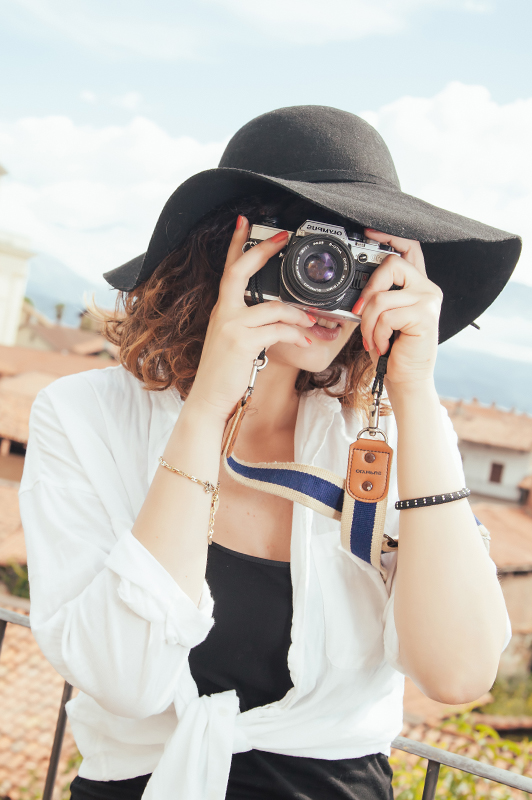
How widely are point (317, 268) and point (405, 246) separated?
5.9 inches

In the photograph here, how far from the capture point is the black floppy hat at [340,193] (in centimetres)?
86

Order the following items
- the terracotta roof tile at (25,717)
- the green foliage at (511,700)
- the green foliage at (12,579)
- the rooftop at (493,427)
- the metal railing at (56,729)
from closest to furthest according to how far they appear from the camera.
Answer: the metal railing at (56,729), the terracotta roof tile at (25,717), the green foliage at (511,700), the green foliage at (12,579), the rooftop at (493,427)

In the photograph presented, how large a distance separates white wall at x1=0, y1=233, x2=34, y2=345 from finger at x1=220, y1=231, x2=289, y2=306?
40188 millimetres

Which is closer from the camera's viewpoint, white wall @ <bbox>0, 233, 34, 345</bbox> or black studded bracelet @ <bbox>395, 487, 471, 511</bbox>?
black studded bracelet @ <bbox>395, 487, 471, 511</bbox>

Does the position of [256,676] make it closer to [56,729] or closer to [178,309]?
[56,729]

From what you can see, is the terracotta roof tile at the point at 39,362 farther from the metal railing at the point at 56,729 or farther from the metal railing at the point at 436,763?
the metal railing at the point at 436,763

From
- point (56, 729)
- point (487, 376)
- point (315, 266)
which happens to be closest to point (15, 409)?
point (56, 729)

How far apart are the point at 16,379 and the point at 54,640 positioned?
22.4 m

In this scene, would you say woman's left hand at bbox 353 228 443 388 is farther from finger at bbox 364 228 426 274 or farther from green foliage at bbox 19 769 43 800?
green foliage at bbox 19 769 43 800

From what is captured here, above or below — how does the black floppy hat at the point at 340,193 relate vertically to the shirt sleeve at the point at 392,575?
above

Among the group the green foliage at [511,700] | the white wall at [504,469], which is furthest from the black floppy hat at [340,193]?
the white wall at [504,469]

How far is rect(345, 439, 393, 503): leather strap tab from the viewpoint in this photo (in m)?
0.98

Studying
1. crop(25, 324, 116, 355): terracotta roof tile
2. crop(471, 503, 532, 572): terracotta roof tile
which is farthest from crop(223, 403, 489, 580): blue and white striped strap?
crop(25, 324, 116, 355): terracotta roof tile

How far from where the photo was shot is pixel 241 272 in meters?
0.92
